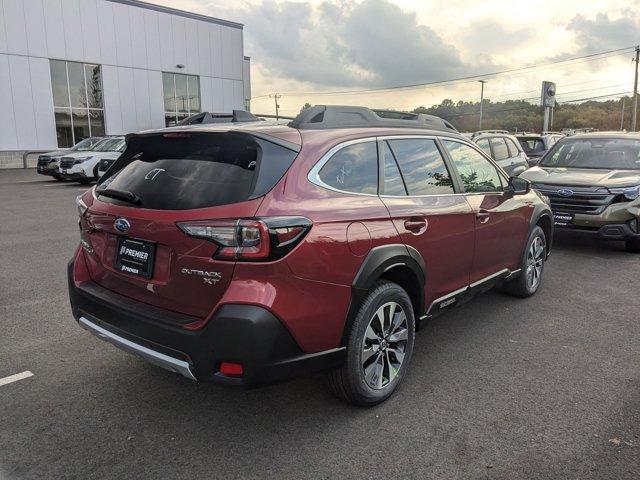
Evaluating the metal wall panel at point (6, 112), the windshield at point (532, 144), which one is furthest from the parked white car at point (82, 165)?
the windshield at point (532, 144)

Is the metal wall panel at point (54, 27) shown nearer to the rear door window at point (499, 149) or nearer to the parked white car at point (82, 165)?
the parked white car at point (82, 165)

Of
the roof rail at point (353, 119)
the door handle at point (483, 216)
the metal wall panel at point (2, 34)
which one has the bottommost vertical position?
the door handle at point (483, 216)

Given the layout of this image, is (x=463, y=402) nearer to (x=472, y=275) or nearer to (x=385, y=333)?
(x=385, y=333)

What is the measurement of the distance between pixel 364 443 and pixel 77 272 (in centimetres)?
213

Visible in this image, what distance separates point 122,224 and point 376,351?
169cm

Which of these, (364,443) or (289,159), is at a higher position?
(289,159)

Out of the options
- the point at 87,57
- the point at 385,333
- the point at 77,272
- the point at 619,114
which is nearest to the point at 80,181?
the point at 87,57

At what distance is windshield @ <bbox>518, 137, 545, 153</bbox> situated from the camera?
14016 mm

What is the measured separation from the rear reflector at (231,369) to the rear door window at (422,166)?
5.48 ft

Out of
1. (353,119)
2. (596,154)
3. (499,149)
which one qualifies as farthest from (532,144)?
(353,119)

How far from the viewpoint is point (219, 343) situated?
257cm

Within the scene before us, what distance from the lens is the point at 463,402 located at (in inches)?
131

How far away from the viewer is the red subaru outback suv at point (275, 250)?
2.59m

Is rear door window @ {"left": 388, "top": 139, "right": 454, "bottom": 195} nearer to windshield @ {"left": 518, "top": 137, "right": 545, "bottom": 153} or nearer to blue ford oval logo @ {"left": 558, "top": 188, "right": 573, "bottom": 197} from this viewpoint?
blue ford oval logo @ {"left": 558, "top": 188, "right": 573, "bottom": 197}
